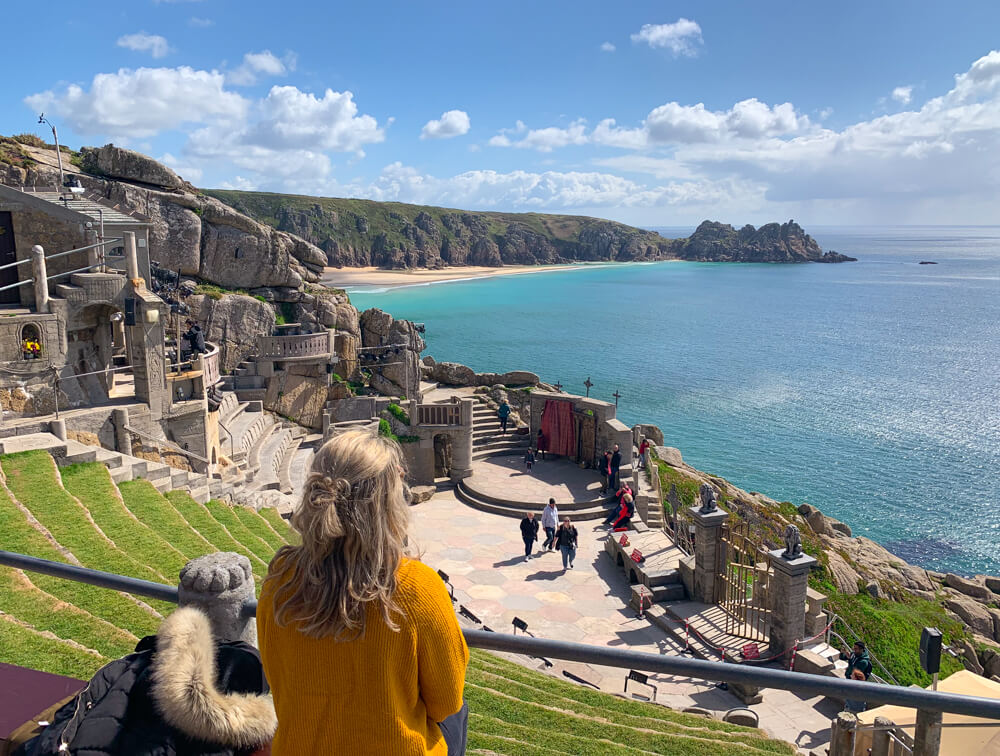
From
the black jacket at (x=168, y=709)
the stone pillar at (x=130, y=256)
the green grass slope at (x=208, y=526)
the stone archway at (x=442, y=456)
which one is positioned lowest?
the stone archway at (x=442, y=456)

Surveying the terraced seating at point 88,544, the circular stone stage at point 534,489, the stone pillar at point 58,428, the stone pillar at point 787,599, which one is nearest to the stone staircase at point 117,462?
the terraced seating at point 88,544

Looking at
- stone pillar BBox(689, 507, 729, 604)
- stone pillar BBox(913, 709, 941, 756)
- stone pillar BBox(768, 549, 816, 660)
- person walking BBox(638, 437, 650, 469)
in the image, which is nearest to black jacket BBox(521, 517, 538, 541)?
stone pillar BBox(689, 507, 729, 604)

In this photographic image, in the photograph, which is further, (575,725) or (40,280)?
(40,280)

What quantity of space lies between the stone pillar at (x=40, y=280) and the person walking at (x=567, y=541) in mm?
14943

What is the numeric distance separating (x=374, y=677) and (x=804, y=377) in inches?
2838

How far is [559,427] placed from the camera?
2689 cm

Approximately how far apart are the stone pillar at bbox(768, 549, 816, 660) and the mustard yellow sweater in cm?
1330

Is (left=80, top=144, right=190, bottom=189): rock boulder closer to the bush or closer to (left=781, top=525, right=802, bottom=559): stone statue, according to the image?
the bush

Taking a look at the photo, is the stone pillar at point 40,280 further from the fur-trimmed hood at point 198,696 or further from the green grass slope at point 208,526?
the fur-trimmed hood at point 198,696

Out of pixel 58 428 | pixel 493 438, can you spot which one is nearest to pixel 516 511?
pixel 493 438

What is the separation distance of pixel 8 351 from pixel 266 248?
66.1ft

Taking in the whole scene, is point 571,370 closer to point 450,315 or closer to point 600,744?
point 450,315

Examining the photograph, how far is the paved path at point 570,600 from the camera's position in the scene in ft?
41.2

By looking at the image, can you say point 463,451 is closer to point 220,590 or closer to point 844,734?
point 844,734
